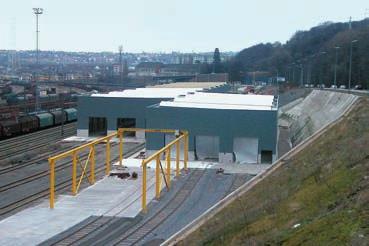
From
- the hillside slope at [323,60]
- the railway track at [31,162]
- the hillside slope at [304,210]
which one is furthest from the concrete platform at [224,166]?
the hillside slope at [323,60]

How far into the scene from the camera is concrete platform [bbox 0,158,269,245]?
19.9m

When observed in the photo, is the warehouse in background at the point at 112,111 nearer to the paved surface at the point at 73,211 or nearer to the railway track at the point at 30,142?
the railway track at the point at 30,142

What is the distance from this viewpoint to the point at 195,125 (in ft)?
119

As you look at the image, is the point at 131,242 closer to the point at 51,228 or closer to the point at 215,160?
the point at 51,228

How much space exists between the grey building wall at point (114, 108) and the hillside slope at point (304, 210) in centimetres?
2507

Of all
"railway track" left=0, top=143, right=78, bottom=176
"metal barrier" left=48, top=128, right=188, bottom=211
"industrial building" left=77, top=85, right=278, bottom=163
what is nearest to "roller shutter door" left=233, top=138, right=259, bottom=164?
"industrial building" left=77, top=85, right=278, bottom=163

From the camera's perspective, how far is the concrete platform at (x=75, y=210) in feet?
65.3

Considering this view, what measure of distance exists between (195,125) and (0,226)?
1755cm

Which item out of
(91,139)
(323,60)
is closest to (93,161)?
(91,139)

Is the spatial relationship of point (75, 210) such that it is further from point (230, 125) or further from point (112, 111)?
point (112, 111)

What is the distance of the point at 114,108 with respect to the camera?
49219 millimetres

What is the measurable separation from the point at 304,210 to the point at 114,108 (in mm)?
36135

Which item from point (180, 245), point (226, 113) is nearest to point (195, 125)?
point (226, 113)

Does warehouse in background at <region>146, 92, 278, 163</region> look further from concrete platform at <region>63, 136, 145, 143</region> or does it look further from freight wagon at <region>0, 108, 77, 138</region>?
freight wagon at <region>0, 108, 77, 138</region>
